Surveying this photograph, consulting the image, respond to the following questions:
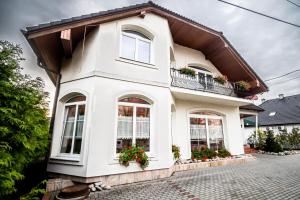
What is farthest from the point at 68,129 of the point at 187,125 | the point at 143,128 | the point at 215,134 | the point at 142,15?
the point at 215,134

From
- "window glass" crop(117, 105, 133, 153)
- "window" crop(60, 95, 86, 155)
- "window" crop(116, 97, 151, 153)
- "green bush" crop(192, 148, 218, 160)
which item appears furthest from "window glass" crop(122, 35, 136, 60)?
"green bush" crop(192, 148, 218, 160)

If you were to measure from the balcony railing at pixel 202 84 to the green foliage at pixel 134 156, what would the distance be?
377 cm

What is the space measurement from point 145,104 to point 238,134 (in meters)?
7.34

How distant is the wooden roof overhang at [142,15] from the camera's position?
5704 millimetres

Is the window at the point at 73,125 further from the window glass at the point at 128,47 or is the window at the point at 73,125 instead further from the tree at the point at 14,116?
the window glass at the point at 128,47

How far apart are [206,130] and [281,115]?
1036 inches

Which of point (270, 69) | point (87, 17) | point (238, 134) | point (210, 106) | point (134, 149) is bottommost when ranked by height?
point (134, 149)

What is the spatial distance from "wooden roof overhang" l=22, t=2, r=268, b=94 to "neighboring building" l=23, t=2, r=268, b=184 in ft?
0.12

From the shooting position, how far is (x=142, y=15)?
7.16 meters

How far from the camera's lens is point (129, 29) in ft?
23.4

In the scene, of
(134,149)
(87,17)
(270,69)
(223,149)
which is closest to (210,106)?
(223,149)

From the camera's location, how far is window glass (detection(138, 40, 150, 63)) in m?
7.00

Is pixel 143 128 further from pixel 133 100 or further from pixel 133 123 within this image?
pixel 133 100

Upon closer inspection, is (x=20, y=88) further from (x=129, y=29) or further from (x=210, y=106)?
(x=210, y=106)
